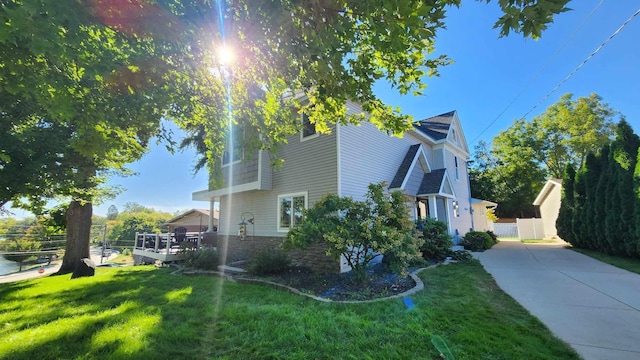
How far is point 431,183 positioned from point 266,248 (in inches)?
318

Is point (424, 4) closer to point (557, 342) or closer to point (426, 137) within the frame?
point (557, 342)

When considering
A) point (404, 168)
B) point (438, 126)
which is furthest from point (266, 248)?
point (438, 126)

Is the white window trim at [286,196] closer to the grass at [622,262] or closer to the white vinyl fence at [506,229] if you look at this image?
the grass at [622,262]

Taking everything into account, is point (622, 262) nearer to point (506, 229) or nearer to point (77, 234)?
point (506, 229)

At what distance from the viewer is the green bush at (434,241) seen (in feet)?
33.8

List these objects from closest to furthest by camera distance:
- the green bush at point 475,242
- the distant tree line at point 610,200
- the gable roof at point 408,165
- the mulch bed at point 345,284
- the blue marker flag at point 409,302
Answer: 1. the blue marker flag at point 409,302
2. the mulch bed at point 345,284
3. the distant tree line at point 610,200
4. the gable roof at point 408,165
5. the green bush at point 475,242

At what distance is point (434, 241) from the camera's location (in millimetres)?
10391

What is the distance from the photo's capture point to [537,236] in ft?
75.0

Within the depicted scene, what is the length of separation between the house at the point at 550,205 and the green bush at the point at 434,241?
15.2m

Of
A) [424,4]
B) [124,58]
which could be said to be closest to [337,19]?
[424,4]

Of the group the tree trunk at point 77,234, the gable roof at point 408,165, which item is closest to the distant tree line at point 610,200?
the gable roof at point 408,165

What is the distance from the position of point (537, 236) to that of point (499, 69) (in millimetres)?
17375

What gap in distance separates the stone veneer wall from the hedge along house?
3 cm

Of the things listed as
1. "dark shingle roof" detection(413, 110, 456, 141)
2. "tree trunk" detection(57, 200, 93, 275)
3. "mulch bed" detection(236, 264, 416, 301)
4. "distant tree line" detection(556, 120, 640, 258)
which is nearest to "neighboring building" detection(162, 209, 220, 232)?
"tree trunk" detection(57, 200, 93, 275)
